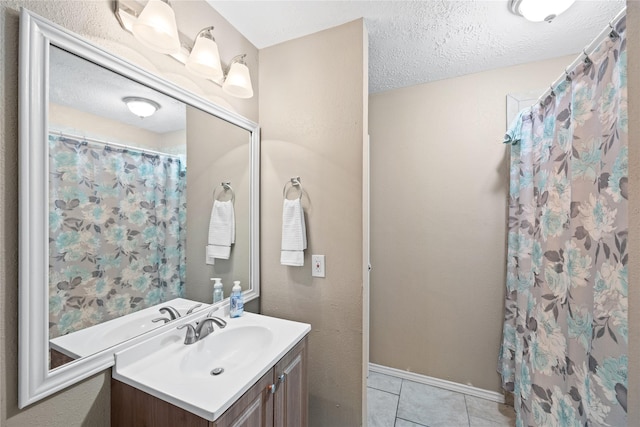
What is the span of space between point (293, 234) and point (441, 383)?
1.71 meters

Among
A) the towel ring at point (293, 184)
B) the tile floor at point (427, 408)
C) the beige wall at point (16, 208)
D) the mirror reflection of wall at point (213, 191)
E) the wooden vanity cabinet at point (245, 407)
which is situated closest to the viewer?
the beige wall at point (16, 208)

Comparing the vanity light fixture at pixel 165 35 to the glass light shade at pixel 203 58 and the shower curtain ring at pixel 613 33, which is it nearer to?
the glass light shade at pixel 203 58

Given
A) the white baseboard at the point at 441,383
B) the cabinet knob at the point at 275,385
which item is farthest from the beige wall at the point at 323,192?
the white baseboard at the point at 441,383

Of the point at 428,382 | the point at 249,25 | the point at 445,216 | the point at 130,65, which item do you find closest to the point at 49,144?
the point at 130,65

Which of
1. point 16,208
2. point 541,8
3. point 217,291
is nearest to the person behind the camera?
point 16,208

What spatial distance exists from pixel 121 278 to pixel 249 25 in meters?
1.41

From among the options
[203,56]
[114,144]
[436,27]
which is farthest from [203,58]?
[436,27]

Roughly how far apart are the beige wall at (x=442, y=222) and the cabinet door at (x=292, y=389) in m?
1.09

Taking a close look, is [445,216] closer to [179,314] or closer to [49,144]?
[179,314]

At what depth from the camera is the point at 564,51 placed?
1604 mm

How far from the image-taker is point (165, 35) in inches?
37.1

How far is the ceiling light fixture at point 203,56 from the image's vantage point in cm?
111

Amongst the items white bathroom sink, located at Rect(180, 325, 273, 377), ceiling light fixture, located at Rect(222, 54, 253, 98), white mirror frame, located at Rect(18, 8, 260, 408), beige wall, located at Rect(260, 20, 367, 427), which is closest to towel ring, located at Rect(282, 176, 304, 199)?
beige wall, located at Rect(260, 20, 367, 427)

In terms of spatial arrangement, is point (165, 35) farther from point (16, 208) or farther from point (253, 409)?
point (253, 409)
